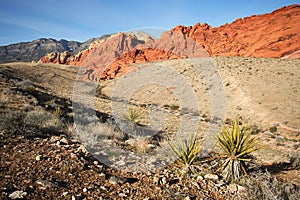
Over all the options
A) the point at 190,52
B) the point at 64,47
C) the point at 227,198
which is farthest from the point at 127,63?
the point at 64,47

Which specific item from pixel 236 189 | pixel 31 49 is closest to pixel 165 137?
pixel 236 189

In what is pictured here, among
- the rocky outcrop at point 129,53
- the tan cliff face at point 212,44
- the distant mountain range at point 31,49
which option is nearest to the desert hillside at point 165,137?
the rocky outcrop at point 129,53

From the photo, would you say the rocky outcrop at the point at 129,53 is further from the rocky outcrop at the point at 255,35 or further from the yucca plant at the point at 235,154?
the yucca plant at the point at 235,154

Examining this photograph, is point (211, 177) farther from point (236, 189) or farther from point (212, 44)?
point (212, 44)

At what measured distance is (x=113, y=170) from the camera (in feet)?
Result: 14.5

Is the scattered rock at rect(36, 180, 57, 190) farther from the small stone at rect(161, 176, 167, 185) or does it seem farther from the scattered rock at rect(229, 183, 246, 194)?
the scattered rock at rect(229, 183, 246, 194)

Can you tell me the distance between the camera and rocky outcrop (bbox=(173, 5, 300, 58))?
5209cm

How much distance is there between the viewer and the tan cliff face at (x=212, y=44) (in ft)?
175

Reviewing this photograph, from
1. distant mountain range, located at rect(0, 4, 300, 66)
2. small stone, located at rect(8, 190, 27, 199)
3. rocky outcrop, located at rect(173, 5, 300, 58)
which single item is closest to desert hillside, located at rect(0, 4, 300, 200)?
small stone, located at rect(8, 190, 27, 199)

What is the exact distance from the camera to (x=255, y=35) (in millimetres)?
62062

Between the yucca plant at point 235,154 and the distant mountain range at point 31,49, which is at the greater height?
the distant mountain range at point 31,49

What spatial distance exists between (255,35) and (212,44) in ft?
43.7

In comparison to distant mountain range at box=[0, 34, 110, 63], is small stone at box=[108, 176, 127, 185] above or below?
below

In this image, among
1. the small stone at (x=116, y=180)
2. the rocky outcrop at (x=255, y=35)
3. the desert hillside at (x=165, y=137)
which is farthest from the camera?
the rocky outcrop at (x=255, y=35)
